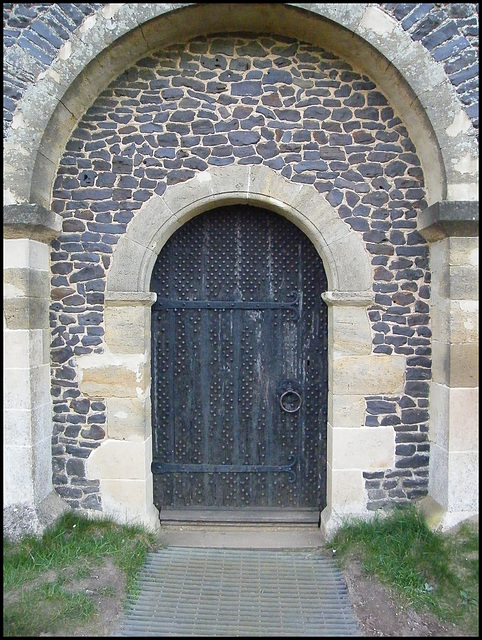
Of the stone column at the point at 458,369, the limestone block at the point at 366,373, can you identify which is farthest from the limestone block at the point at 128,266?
the stone column at the point at 458,369

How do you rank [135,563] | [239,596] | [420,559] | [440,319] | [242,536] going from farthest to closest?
[242,536] < [440,319] < [135,563] < [420,559] < [239,596]

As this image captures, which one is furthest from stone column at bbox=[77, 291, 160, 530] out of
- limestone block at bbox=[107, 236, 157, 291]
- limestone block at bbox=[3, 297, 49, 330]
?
limestone block at bbox=[3, 297, 49, 330]

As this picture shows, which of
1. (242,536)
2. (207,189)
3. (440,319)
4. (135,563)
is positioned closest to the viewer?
(135,563)

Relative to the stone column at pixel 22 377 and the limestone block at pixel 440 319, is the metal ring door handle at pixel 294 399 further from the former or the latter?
the stone column at pixel 22 377

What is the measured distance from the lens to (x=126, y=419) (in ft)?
12.6

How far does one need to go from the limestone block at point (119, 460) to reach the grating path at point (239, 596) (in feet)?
2.44

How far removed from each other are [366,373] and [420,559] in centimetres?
153

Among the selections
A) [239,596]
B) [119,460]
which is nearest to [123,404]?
[119,460]

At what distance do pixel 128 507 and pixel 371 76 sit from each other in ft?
14.8

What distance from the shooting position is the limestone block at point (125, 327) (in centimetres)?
382

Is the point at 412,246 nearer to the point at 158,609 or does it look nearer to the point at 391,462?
the point at 391,462

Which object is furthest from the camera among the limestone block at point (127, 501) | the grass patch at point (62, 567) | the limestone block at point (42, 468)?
the limestone block at point (127, 501)

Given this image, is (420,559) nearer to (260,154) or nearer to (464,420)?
(464,420)

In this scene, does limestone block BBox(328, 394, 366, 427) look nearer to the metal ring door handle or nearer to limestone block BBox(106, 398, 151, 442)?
the metal ring door handle
